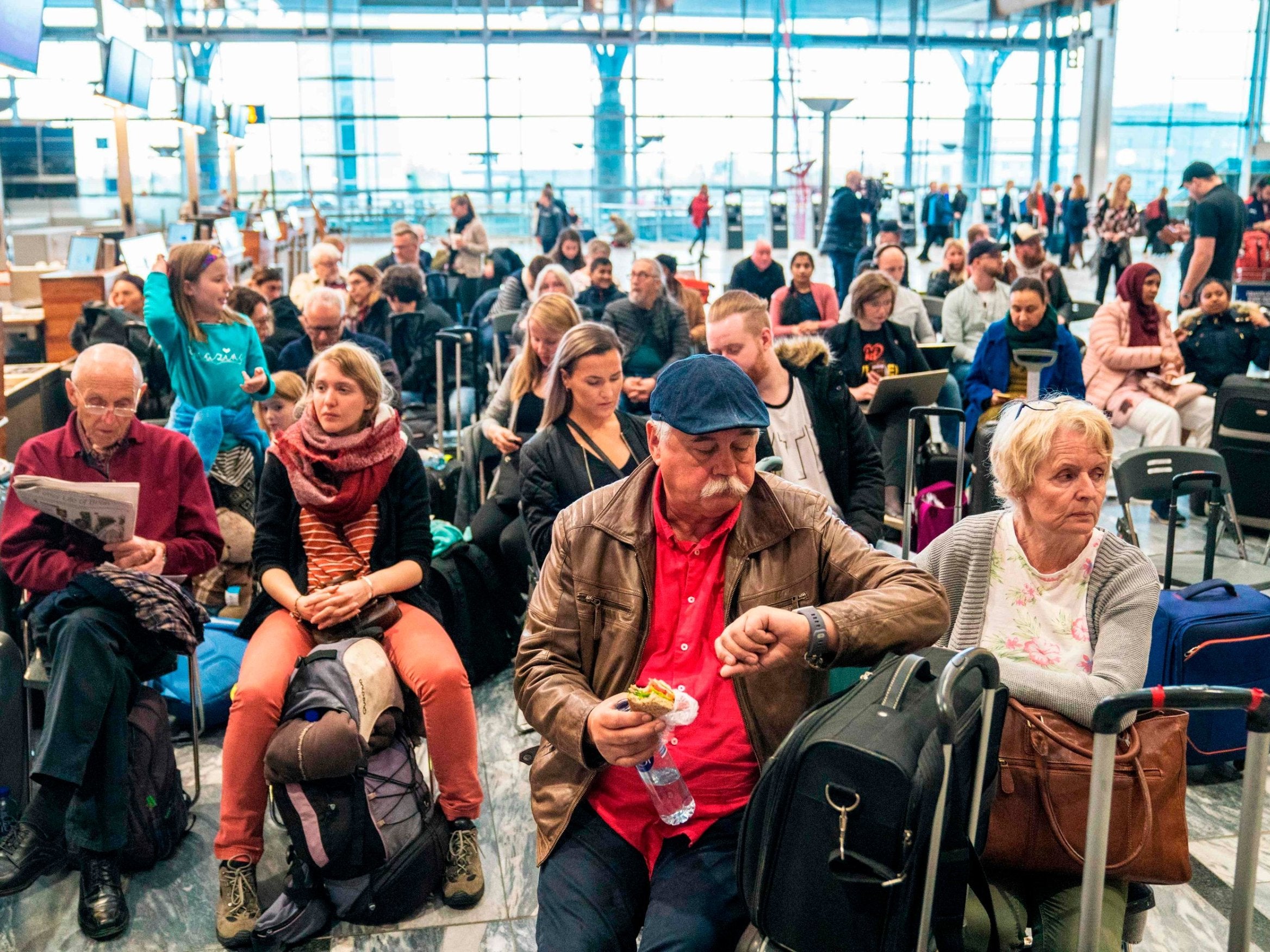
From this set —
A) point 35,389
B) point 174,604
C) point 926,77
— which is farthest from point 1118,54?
point 174,604

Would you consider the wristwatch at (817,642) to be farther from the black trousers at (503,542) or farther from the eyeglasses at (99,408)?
the black trousers at (503,542)

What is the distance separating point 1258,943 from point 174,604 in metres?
2.88

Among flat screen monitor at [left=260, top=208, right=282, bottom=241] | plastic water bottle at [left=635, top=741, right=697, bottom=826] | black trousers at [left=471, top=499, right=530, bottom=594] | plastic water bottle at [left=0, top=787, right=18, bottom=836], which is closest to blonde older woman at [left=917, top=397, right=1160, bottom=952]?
plastic water bottle at [left=635, top=741, right=697, bottom=826]

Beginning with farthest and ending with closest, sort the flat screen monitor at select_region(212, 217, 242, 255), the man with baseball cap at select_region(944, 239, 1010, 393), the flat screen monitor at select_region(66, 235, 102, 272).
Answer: the flat screen monitor at select_region(212, 217, 242, 255) < the flat screen monitor at select_region(66, 235, 102, 272) < the man with baseball cap at select_region(944, 239, 1010, 393)

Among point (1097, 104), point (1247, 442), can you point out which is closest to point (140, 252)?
point (1247, 442)

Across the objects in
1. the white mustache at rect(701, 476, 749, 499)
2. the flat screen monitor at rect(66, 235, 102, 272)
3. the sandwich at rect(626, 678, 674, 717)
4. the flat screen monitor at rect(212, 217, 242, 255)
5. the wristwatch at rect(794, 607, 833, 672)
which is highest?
the flat screen monitor at rect(212, 217, 242, 255)

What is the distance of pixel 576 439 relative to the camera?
12.5ft

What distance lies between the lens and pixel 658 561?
84.8 inches

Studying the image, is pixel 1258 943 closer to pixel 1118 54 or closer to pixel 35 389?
pixel 35 389

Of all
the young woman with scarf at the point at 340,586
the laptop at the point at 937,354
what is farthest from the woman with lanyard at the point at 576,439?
the laptop at the point at 937,354

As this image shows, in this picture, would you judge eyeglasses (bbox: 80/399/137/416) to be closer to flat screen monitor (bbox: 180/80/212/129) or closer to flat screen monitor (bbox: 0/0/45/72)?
flat screen monitor (bbox: 0/0/45/72)

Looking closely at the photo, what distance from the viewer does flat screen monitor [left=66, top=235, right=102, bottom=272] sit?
31.8ft

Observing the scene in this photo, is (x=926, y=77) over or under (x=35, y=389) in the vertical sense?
over

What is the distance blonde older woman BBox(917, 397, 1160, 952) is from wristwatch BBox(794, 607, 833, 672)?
569 mm
